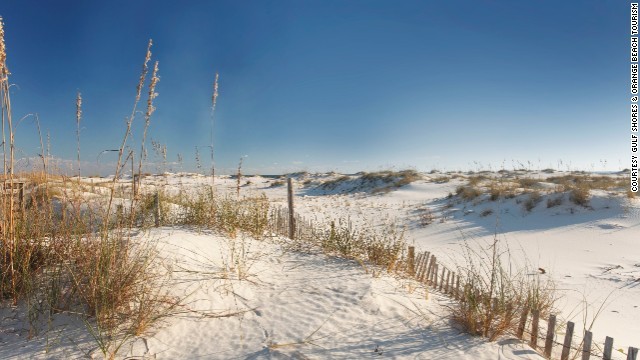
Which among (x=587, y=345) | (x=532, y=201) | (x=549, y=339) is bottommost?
(x=549, y=339)

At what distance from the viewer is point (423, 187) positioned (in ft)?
69.8

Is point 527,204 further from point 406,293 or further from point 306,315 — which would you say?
point 306,315

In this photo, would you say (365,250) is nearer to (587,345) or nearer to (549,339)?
(549,339)

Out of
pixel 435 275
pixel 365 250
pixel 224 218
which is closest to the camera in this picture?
pixel 435 275

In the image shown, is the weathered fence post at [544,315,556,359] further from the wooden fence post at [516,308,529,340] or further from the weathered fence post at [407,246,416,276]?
the weathered fence post at [407,246,416,276]

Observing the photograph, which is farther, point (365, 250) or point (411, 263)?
point (365, 250)

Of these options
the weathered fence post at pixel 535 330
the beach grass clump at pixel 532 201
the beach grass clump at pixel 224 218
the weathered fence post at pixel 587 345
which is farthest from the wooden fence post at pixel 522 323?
the beach grass clump at pixel 532 201

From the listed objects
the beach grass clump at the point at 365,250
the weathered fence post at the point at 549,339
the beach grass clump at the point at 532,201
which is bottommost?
the weathered fence post at the point at 549,339

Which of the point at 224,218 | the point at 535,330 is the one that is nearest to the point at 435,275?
the point at 535,330

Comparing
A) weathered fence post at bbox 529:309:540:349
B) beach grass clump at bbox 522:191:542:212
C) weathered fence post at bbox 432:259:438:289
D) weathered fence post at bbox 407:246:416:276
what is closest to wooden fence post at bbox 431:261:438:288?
weathered fence post at bbox 432:259:438:289

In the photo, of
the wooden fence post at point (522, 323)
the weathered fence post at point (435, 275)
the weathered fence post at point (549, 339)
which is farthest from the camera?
the weathered fence post at point (435, 275)

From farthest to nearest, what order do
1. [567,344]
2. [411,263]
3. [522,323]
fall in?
[411,263] → [522,323] → [567,344]

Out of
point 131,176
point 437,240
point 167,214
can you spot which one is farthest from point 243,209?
point 437,240

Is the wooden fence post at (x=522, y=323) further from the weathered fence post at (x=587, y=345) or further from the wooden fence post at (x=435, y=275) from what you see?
the wooden fence post at (x=435, y=275)
